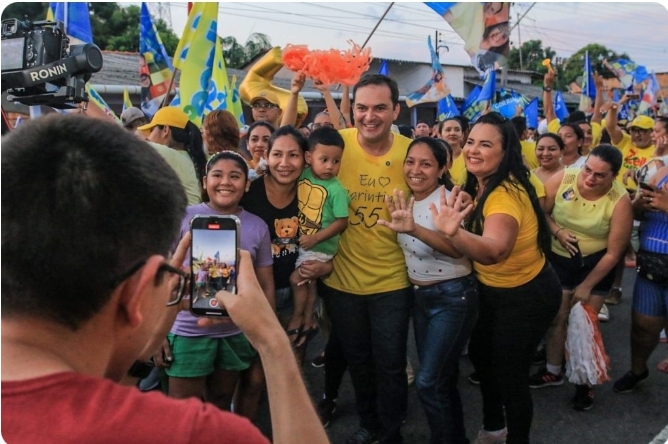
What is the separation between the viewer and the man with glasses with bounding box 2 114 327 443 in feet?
2.67

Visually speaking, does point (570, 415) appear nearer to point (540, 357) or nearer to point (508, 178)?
point (540, 357)

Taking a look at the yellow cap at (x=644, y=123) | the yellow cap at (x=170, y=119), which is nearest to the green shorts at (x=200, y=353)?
the yellow cap at (x=170, y=119)

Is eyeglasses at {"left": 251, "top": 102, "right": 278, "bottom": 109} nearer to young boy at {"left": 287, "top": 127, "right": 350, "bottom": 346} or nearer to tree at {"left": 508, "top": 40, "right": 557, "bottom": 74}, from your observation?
young boy at {"left": 287, "top": 127, "right": 350, "bottom": 346}

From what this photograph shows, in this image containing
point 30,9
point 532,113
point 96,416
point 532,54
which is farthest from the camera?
point 532,54

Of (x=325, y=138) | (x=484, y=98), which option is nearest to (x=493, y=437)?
(x=325, y=138)

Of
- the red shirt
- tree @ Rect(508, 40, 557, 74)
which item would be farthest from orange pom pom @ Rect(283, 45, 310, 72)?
tree @ Rect(508, 40, 557, 74)

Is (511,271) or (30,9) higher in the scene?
(30,9)

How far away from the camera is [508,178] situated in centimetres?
273

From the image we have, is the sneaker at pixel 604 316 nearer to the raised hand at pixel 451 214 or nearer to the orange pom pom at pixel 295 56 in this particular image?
the raised hand at pixel 451 214

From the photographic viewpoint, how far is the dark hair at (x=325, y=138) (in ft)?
9.87

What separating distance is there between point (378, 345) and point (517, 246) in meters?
→ 0.89

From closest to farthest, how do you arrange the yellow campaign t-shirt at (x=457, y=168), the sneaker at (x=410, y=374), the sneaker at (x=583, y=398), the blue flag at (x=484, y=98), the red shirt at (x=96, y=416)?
the red shirt at (x=96, y=416) < the sneaker at (x=583, y=398) < the sneaker at (x=410, y=374) < the yellow campaign t-shirt at (x=457, y=168) < the blue flag at (x=484, y=98)

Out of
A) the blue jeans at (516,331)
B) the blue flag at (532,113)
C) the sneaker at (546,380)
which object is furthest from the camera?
the blue flag at (532,113)

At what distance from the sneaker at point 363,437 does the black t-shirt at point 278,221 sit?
106 cm
